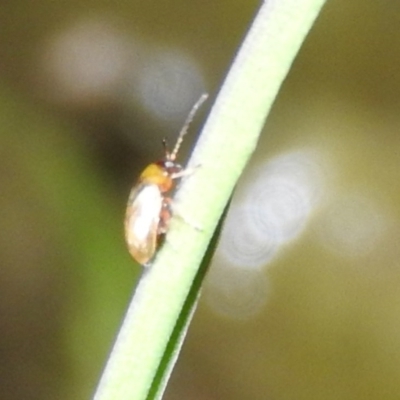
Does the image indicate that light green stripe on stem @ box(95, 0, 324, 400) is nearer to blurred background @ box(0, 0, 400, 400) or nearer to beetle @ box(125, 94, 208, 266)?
beetle @ box(125, 94, 208, 266)

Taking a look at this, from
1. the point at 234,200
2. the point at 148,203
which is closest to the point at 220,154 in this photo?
the point at 148,203

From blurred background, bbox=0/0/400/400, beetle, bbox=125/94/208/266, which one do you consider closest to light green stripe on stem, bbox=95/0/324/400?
beetle, bbox=125/94/208/266

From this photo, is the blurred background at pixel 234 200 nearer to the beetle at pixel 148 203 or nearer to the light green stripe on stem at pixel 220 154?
the beetle at pixel 148 203

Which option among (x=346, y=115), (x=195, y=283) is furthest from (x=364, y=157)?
(x=195, y=283)

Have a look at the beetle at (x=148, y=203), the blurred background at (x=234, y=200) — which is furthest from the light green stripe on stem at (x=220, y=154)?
the blurred background at (x=234, y=200)

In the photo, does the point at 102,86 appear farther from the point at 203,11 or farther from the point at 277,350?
the point at 277,350

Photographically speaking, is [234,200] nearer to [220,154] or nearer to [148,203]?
[148,203]
